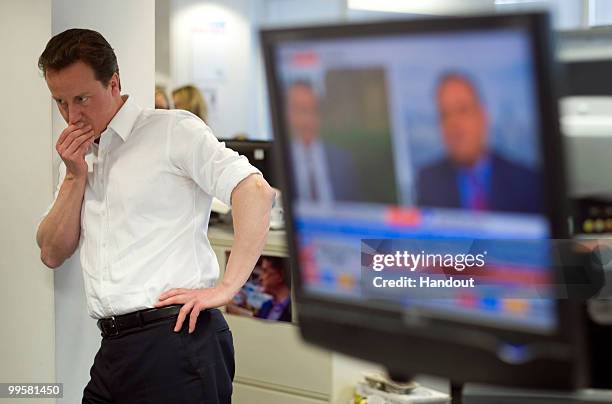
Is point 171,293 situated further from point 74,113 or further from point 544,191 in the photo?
point 544,191

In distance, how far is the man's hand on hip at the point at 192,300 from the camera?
244cm

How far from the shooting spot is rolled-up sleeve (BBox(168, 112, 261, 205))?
2424 mm

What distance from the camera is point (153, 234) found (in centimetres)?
249

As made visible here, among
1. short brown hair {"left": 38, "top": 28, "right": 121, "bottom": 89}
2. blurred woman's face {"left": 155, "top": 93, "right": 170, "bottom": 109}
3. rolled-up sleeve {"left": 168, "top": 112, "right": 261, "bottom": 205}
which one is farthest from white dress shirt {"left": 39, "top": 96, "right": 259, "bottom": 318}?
blurred woman's face {"left": 155, "top": 93, "right": 170, "bottom": 109}

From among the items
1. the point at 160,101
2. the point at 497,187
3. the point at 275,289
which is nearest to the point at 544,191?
the point at 497,187

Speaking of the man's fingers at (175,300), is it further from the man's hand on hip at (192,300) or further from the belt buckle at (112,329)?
the belt buckle at (112,329)

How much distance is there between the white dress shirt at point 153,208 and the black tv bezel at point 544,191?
1530 millimetres

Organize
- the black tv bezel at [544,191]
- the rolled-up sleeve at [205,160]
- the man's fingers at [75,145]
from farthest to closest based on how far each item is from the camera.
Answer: the man's fingers at [75,145]
the rolled-up sleeve at [205,160]
the black tv bezel at [544,191]

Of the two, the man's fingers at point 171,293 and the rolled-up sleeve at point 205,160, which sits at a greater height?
the rolled-up sleeve at point 205,160

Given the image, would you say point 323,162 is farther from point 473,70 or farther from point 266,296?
point 266,296

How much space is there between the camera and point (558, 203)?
746 mm

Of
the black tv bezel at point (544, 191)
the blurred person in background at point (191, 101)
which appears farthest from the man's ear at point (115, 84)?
the blurred person in background at point (191, 101)

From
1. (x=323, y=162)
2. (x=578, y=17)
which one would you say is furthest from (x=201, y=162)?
(x=578, y=17)

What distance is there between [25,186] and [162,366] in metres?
1.01
